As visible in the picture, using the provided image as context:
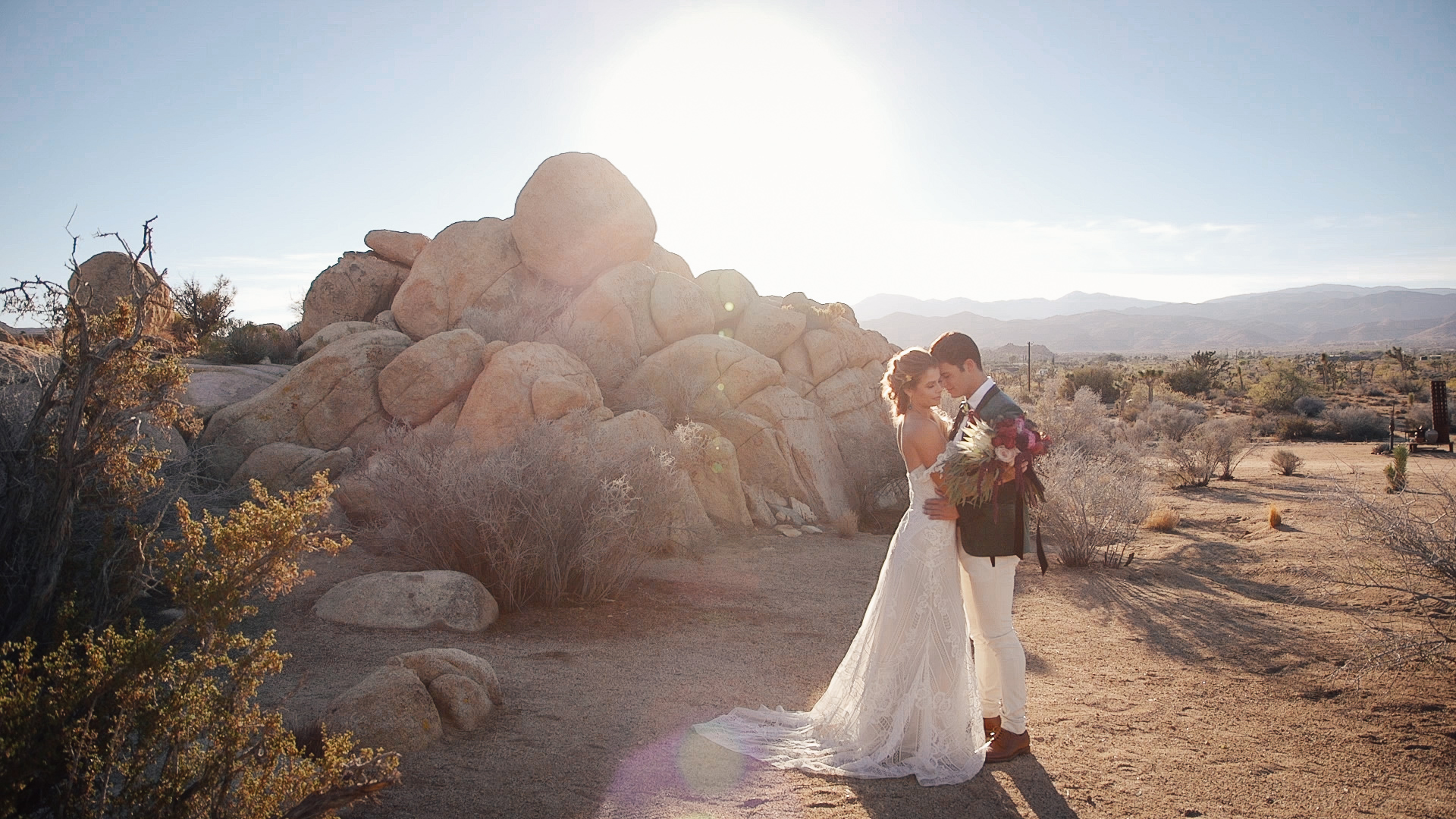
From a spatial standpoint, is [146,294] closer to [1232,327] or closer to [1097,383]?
[1097,383]

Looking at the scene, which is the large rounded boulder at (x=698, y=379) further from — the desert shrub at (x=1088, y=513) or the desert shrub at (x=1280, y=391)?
the desert shrub at (x=1280, y=391)

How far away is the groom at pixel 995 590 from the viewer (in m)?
4.27

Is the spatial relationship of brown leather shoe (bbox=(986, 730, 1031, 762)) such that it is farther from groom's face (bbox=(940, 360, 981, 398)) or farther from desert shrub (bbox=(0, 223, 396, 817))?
desert shrub (bbox=(0, 223, 396, 817))

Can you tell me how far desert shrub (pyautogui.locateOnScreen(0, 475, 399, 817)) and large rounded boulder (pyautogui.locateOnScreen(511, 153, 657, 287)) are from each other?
48.5ft

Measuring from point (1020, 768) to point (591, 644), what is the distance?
3.50m

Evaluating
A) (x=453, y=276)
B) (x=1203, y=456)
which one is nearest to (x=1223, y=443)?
(x=1203, y=456)

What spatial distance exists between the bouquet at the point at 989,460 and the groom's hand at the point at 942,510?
0.06m

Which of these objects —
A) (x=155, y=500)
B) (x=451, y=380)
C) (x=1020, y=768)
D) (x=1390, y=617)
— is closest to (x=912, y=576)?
(x=1020, y=768)

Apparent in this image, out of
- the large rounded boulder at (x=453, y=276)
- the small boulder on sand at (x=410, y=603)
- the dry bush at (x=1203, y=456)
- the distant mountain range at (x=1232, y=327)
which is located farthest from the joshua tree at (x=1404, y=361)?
the distant mountain range at (x=1232, y=327)

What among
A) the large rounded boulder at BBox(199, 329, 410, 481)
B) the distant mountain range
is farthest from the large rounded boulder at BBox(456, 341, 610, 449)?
the distant mountain range

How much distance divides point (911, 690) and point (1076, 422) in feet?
43.5

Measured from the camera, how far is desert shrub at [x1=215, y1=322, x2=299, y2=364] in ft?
61.1

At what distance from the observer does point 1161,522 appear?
38.2 feet

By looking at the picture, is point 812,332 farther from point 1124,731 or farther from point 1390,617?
point 1124,731
